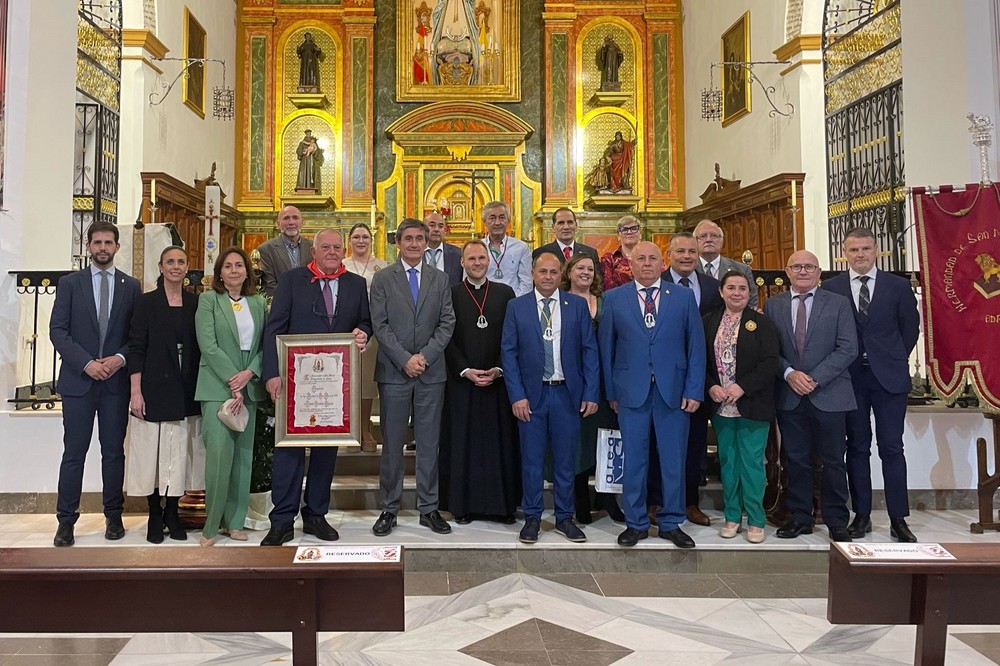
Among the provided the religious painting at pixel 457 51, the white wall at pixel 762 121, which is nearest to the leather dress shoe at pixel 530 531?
the white wall at pixel 762 121

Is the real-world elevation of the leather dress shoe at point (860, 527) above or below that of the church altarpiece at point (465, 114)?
below

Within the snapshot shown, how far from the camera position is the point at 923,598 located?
2.38 meters

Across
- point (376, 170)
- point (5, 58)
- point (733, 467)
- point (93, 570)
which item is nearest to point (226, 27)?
point (376, 170)

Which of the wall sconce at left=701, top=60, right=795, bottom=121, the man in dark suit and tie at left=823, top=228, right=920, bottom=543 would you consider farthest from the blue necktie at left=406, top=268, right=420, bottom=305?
the wall sconce at left=701, top=60, right=795, bottom=121

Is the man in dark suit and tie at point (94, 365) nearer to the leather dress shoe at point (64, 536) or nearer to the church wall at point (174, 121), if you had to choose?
the leather dress shoe at point (64, 536)

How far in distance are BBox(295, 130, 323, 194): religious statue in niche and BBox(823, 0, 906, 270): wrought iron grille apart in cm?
743

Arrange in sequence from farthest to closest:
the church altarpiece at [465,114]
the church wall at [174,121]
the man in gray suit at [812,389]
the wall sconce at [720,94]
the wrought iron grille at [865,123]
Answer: the church altarpiece at [465,114] → the wall sconce at [720,94] → the church wall at [174,121] → the wrought iron grille at [865,123] → the man in gray suit at [812,389]

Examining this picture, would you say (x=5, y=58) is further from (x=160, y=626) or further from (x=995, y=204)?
(x=995, y=204)

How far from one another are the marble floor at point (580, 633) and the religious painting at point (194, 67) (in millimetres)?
8339

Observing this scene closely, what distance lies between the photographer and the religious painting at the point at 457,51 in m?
12.6

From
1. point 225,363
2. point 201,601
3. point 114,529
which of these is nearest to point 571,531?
point 225,363

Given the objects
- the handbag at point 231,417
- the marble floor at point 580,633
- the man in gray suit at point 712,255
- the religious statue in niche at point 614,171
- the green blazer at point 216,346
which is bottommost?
the marble floor at point 580,633

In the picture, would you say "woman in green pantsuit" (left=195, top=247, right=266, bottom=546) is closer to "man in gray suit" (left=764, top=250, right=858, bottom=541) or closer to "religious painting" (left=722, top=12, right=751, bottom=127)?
"man in gray suit" (left=764, top=250, right=858, bottom=541)

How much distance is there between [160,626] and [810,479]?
3557 mm
